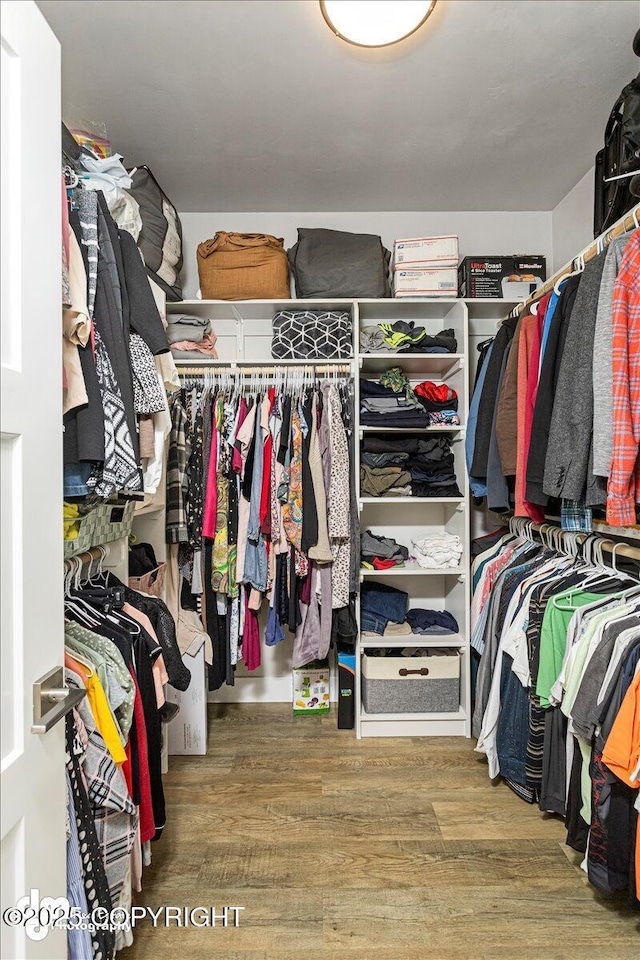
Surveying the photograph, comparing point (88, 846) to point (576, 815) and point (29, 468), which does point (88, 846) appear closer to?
point (29, 468)

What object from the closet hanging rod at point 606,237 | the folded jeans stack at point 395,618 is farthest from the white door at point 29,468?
the folded jeans stack at point 395,618

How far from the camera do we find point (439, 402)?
2805mm

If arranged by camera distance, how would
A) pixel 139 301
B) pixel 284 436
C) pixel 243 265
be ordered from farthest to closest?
pixel 243 265 → pixel 284 436 → pixel 139 301

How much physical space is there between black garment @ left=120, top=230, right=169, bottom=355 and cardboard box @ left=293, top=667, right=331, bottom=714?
2.01 meters

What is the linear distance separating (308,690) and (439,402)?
1.60 metres

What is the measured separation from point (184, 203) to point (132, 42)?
1120 mm

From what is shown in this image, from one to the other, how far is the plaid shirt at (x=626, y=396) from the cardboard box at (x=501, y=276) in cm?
128

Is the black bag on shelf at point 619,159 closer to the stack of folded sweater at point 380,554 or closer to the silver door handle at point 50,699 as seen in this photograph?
the stack of folded sweater at point 380,554

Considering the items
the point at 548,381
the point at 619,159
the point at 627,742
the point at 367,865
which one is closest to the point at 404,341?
the point at 548,381

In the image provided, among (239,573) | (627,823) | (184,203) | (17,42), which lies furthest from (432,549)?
(17,42)

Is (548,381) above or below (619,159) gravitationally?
below

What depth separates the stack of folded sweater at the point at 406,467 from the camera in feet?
9.05

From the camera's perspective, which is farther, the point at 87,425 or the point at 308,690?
the point at 308,690

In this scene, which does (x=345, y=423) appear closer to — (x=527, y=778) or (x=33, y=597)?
(x=527, y=778)
